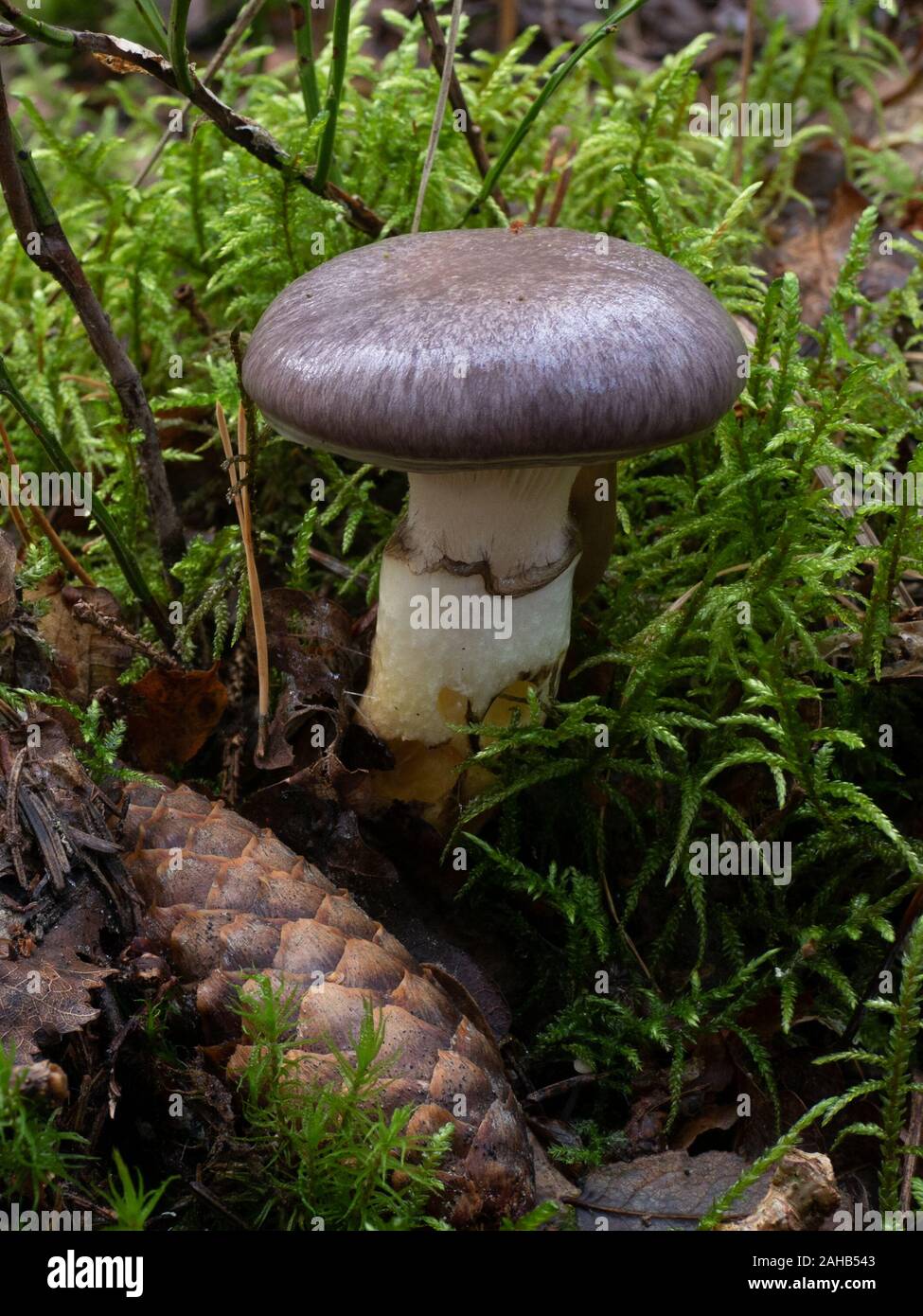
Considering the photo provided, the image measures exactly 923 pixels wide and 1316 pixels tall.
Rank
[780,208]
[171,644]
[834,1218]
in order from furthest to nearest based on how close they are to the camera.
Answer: [780,208], [171,644], [834,1218]

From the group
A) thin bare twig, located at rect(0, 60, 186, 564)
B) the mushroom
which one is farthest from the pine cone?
thin bare twig, located at rect(0, 60, 186, 564)

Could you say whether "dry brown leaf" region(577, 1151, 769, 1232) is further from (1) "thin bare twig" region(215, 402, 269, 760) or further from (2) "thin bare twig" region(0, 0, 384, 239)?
(2) "thin bare twig" region(0, 0, 384, 239)

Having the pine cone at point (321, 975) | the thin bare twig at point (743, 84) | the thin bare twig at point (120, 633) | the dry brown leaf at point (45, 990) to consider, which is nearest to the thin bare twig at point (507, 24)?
the thin bare twig at point (743, 84)

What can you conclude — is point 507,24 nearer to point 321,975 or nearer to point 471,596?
point 471,596

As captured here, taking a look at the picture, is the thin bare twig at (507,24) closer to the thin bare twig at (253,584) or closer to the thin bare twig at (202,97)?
the thin bare twig at (202,97)

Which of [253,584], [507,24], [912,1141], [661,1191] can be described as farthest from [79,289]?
[507,24]
